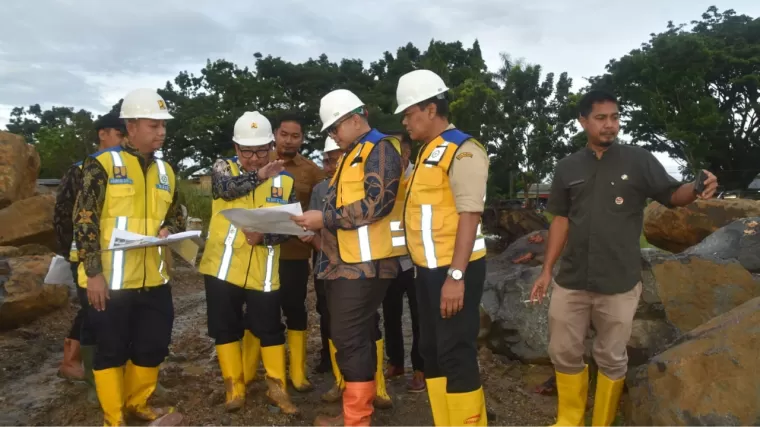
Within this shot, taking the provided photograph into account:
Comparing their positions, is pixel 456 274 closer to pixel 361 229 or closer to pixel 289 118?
pixel 361 229

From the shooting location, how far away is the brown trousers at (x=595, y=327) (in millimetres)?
3461

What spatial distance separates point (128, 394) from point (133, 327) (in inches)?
18.6

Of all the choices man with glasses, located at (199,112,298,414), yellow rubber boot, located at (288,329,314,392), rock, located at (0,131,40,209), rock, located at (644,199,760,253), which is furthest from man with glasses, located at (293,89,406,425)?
rock, located at (644,199,760,253)

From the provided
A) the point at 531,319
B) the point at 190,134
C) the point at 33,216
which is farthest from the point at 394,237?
the point at 190,134

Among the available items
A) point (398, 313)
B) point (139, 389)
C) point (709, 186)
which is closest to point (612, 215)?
point (709, 186)

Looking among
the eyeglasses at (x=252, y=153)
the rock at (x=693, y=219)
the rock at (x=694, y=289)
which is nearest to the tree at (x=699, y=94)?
the rock at (x=693, y=219)

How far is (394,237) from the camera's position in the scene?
11.0 ft

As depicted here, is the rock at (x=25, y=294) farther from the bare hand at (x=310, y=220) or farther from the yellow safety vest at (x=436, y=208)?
the yellow safety vest at (x=436, y=208)

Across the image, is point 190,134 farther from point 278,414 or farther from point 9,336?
point 278,414

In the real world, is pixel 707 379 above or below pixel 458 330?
below

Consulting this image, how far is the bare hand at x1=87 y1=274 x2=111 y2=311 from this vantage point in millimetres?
3408

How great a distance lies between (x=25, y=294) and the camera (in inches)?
251

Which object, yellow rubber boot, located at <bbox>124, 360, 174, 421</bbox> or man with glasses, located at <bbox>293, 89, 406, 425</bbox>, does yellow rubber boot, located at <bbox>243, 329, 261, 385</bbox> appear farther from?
man with glasses, located at <bbox>293, 89, 406, 425</bbox>

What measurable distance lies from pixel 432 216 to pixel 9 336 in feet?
17.6
